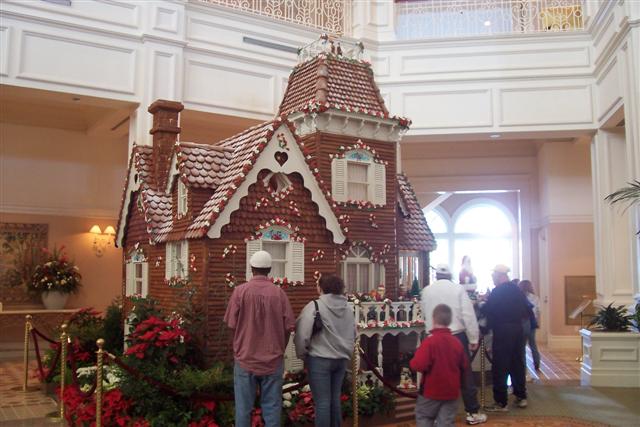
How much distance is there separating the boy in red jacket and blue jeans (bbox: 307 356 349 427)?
0.92 meters

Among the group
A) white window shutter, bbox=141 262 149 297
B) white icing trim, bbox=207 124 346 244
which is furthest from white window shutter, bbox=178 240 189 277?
white window shutter, bbox=141 262 149 297

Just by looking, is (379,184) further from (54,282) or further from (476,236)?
(476,236)

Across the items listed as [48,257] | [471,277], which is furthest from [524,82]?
[48,257]

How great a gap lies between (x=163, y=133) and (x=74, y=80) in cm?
264

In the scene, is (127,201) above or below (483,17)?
below

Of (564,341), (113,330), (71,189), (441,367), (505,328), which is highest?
(71,189)

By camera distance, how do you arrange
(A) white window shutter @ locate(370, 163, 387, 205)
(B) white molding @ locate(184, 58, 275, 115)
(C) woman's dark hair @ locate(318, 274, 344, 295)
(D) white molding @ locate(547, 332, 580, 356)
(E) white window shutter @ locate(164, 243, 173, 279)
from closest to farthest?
1. (C) woman's dark hair @ locate(318, 274, 344, 295)
2. (E) white window shutter @ locate(164, 243, 173, 279)
3. (A) white window shutter @ locate(370, 163, 387, 205)
4. (B) white molding @ locate(184, 58, 275, 115)
5. (D) white molding @ locate(547, 332, 580, 356)

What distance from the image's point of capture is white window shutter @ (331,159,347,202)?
30.3ft

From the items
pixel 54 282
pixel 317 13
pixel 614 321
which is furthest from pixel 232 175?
pixel 317 13

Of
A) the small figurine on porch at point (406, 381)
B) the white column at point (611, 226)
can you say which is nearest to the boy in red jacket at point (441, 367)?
the small figurine on porch at point (406, 381)

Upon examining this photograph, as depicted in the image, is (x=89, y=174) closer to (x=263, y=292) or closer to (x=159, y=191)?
(x=159, y=191)

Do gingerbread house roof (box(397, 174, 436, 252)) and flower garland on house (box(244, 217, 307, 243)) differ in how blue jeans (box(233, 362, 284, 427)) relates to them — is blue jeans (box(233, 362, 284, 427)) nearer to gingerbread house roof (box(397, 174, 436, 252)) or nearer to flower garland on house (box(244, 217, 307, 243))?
flower garland on house (box(244, 217, 307, 243))

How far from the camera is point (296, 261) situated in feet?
26.1

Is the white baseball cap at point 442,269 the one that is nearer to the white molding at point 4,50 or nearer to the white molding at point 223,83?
the white molding at point 223,83
